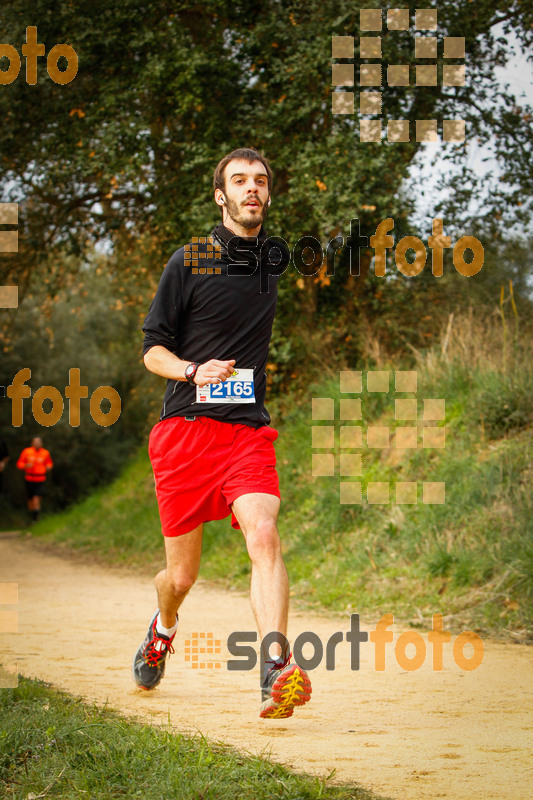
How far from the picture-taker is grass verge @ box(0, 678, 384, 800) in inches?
121

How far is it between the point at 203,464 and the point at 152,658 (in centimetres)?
136

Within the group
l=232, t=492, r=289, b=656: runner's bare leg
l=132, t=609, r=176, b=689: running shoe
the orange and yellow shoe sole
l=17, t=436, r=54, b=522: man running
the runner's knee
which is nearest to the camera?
the orange and yellow shoe sole

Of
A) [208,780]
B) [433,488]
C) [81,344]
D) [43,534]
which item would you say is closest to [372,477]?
[433,488]

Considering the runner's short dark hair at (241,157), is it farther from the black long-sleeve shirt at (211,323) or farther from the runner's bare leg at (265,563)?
the runner's bare leg at (265,563)

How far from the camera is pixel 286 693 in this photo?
3465 millimetres

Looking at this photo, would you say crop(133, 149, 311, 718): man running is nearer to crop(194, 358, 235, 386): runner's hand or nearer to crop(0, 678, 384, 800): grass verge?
crop(194, 358, 235, 386): runner's hand

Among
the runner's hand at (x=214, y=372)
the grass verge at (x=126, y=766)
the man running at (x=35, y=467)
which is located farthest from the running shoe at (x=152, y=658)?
the man running at (x=35, y=467)

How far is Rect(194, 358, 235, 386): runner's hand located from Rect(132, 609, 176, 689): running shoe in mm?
1632

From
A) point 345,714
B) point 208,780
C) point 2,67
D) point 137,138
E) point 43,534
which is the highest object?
point 2,67

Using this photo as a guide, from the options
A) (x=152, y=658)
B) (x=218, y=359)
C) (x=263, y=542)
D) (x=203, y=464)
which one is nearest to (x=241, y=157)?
(x=218, y=359)

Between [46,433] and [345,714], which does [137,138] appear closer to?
[345,714]

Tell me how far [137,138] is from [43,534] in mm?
9938

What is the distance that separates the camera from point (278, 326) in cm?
1320

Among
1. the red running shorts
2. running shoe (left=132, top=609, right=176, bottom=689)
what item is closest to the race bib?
the red running shorts
